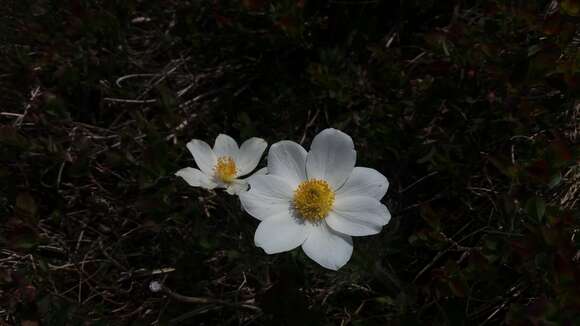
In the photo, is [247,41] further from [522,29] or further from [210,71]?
[522,29]

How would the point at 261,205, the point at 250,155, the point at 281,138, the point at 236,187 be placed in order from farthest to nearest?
the point at 281,138
the point at 250,155
the point at 236,187
the point at 261,205

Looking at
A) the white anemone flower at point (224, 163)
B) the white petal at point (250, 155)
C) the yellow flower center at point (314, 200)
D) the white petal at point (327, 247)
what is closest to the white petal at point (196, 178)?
the white anemone flower at point (224, 163)

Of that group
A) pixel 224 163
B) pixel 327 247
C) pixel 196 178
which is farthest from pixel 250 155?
pixel 327 247

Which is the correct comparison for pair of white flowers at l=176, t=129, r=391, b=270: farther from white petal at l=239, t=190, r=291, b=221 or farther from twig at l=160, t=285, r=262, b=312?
twig at l=160, t=285, r=262, b=312

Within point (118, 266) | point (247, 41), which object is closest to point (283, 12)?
point (247, 41)

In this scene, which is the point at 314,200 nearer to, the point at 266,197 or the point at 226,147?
the point at 266,197

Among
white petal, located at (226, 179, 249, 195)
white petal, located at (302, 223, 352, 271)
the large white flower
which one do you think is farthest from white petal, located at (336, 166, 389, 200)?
white petal, located at (226, 179, 249, 195)
